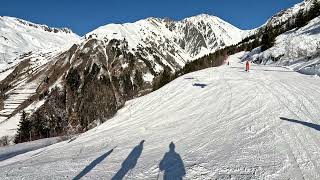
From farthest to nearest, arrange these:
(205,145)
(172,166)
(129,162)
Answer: (205,145) < (129,162) < (172,166)

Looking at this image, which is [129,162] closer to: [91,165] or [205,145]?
[91,165]

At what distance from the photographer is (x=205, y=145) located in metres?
13.1

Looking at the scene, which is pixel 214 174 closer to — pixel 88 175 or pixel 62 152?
pixel 88 175

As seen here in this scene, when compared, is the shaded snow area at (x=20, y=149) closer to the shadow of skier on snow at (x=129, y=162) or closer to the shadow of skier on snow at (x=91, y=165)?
the shadow of skier on snow at (x=91, y=165)

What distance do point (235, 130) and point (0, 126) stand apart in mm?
174096

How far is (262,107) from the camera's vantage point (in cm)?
1798

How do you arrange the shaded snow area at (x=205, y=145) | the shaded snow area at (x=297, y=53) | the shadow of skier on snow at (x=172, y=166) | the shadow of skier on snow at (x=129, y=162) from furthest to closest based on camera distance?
the shaded snow area at (x=297, y=53)
the shadow of skier on snow at (x=129, y=162)
the shaded snow area at (x=205, y=145)
the shadow of skier on snow at (x=172, y=166)

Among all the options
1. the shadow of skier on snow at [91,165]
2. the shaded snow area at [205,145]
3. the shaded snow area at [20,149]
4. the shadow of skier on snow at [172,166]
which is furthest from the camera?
the shaded snow area at [20,149]

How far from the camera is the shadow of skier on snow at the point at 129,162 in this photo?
35.4 ft

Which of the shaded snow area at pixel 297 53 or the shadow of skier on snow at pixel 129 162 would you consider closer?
the shadow of skier on snow at pixel 129 162

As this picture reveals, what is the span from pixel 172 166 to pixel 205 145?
2.24 metres

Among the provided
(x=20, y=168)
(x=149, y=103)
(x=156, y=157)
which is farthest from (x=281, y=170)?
(x=149, y=103)

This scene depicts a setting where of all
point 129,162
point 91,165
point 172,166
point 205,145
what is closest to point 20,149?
point 91,165

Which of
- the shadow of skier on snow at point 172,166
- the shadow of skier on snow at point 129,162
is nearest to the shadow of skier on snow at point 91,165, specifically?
the shadow of skier on snow at point 129,162
